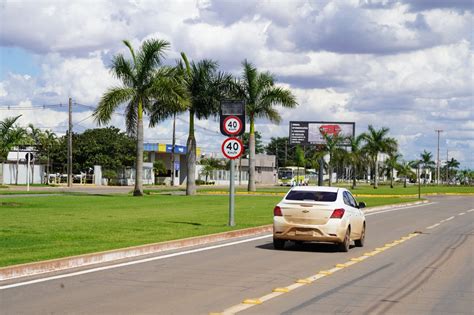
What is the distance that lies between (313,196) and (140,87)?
28.8 m

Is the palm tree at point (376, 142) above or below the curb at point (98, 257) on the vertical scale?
above

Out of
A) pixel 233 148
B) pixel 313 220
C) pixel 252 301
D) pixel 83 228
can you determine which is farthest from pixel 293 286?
pixel 233 148

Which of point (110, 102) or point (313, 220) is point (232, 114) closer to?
point (313, 220)

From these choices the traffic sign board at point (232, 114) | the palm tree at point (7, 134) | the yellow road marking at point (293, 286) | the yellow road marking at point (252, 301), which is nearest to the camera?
the yellow road marking at point (293, 286)

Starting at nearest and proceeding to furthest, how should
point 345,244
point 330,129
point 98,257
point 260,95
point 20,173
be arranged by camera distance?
1. point 98,257
2. point 345,244
3. point 260,95
4. point 20,173
5. point 330,129

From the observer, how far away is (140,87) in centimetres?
4500

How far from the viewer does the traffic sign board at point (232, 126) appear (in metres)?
22.0

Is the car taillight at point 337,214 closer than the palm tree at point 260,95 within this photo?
Yes

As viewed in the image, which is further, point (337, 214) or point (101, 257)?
point (337, 214)

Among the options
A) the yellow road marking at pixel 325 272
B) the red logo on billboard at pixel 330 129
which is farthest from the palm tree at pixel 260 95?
the yellow road marking at pixel 325 272

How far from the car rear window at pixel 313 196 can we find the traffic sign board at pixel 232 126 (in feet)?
15.3

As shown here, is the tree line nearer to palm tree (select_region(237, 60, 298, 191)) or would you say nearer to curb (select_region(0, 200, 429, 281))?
palm tree (select_region(237, 60, 298, 191))

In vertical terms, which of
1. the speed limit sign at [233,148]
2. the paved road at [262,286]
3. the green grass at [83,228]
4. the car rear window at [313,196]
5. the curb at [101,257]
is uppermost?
the speed limit sign at [233,148]

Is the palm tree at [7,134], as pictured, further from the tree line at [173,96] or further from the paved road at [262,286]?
the paved road at [262,286]
